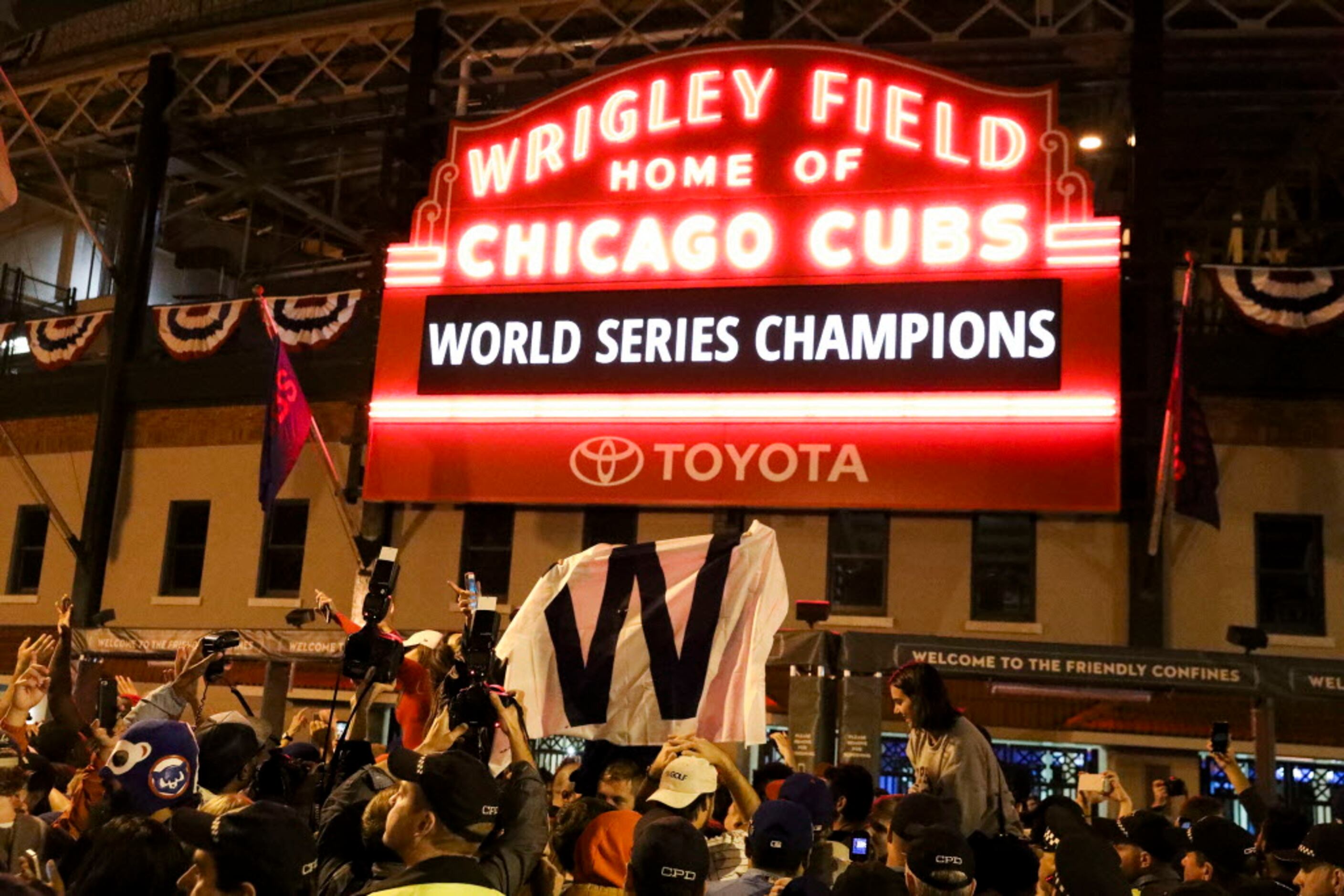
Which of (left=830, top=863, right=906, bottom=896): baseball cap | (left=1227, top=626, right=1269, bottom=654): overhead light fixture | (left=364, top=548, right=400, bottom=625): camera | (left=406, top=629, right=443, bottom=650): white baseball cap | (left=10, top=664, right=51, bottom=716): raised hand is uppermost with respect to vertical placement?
(left=1227, top=626, right=1269, bottom=654): overhead light fixture

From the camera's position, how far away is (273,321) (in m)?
20.9

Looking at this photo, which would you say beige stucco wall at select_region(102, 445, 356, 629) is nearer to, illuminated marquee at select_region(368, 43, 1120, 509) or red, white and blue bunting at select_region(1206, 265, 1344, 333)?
illuminated marquee at select_region(368, 43, 1120, 509)

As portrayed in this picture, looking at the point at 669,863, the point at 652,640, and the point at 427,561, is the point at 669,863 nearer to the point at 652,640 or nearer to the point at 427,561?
the point at 652,640

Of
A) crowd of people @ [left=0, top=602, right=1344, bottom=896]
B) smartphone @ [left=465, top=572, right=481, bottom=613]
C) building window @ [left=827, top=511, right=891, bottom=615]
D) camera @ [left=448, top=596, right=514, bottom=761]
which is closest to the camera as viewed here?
crowd of people @ [left=0, top=602, right=1344, bottom=896]

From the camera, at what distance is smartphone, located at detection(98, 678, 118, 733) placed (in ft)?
33.9

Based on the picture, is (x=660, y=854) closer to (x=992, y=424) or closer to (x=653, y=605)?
(x=653, y=605)

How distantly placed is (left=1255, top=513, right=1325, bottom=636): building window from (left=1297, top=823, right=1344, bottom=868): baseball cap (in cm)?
1340

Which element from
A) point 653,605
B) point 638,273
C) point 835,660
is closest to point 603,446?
point 638,273

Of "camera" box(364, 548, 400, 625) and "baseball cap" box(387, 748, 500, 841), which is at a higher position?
"camera" box(364, 548, 400, 625)

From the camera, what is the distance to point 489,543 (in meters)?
Answer: 21.5

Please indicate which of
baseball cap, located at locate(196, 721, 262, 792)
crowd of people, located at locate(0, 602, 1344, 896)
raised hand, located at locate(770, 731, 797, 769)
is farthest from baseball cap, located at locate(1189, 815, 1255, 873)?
baseball cap, located at locate(196, 721, 262, 792)

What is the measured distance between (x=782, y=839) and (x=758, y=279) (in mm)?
13191

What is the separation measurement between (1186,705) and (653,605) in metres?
10.9

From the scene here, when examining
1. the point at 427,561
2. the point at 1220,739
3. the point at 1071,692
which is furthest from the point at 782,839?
the point at 427,561
